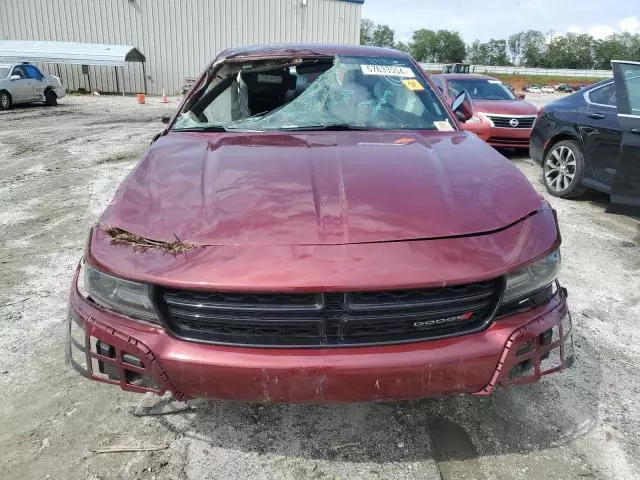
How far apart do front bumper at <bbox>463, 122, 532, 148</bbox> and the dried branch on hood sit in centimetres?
771

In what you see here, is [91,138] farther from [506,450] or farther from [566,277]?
[506,450]

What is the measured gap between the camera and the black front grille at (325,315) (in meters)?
1.67

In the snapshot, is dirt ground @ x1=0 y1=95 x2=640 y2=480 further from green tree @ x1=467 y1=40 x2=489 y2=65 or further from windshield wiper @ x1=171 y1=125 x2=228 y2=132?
green tree @ x1=467 y1=40 x2=489 y2=65

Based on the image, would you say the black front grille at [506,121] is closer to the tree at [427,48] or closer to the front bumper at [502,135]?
the front bumper at [502,135]

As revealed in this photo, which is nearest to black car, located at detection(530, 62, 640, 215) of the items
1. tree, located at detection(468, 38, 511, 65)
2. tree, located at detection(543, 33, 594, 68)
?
tree, located at detection(543, 33, 594, 68)

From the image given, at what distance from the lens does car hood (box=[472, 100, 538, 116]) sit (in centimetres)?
881

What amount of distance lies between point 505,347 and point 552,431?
0.75 metres

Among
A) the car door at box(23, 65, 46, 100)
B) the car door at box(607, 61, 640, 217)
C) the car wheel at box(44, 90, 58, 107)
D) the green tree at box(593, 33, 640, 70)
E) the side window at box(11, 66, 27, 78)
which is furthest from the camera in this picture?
the green tree at box(593, 33, 640, 70)

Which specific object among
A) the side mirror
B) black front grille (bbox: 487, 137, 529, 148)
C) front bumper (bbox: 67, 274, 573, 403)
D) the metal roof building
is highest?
the metal roof building

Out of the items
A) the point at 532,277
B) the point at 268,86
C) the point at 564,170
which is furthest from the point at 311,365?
the point at 564,170

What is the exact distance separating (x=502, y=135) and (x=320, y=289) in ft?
26.4

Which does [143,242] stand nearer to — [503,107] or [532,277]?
[532,277]

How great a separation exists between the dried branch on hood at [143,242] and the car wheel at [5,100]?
1727cm

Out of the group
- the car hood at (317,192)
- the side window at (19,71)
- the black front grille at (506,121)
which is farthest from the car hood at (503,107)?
the side window at (19,71)
